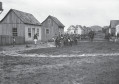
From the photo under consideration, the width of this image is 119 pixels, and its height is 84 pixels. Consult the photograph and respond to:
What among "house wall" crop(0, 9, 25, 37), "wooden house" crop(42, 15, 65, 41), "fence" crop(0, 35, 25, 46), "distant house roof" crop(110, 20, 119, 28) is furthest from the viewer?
"distant house roof" crop(110, 20, 119, 28)

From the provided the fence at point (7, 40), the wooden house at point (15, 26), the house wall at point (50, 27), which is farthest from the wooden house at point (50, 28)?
the fence at point (7, 40)

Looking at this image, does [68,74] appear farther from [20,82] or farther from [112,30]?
[112,30]

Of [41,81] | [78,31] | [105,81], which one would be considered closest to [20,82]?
[41,81]

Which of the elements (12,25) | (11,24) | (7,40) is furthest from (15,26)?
(7,40)

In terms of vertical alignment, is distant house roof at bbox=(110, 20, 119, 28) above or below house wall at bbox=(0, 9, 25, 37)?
above

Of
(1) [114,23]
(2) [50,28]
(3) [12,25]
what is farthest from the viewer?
(1) [114,23]

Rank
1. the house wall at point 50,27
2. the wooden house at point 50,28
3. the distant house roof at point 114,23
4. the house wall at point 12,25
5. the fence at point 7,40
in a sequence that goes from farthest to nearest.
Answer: the distant house roof at point 114,23 < the house wall at point 50,27 < the wooden house at point 50,28 < the house wall at point 12,25 < the fence at point 7,40

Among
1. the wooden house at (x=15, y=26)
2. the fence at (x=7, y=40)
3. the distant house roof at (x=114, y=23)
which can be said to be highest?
the distant house roof at (x=114, y=23)

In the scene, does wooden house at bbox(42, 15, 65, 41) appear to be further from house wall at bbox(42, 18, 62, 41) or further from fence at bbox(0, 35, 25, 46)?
fence at bbox(0, 35, 25, 46)

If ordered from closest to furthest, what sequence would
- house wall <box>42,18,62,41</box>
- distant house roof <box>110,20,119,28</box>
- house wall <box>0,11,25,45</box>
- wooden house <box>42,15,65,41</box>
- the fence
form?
the fence < house wall <box>0,11,25,45</box> < wooden house <box>42,15,65,41</box> < house wall <box>42,18,62,41</box> < distant house roof <box>110,20,119,28</box>

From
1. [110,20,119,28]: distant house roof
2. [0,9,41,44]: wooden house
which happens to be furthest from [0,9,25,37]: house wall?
[110,20,119,28]: distant house roof

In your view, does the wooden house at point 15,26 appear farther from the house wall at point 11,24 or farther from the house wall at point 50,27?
the house wall at point 50,27

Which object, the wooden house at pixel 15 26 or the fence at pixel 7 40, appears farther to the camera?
the wooden house at pixel 15 26

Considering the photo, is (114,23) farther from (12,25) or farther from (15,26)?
(12,25)
